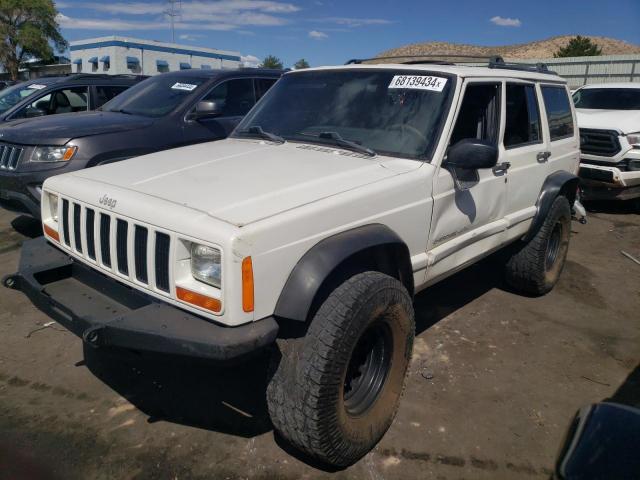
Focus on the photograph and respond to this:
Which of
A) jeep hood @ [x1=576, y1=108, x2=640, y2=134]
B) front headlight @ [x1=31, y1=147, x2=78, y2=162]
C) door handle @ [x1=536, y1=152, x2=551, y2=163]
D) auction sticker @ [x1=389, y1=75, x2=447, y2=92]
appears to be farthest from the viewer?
jeep hood @ [x1=576, y1=108, x2=640, y2=134]

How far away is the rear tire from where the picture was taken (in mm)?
4543

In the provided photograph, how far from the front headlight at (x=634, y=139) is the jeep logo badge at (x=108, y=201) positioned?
787 centimetres

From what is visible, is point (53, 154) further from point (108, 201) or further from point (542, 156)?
point (542, 156)

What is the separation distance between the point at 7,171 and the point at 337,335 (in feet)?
14.7

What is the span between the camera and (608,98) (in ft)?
31.2

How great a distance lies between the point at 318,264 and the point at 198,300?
543 mm

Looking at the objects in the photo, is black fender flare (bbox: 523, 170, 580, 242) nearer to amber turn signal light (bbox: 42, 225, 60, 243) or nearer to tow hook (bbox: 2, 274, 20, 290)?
amber turn signal light (bbox: 42, 225, 60, 243)

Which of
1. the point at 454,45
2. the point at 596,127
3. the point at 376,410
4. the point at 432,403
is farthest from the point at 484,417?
the point at 454,45

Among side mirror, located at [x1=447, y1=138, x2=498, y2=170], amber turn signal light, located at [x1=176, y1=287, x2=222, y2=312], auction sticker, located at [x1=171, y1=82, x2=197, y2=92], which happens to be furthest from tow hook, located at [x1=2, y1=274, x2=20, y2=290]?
auction sticker, located at [x1=171, y1=82, x2=197, y2=92]

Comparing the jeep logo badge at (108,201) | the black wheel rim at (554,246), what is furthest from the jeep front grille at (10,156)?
the black wheel rim at (554,246)

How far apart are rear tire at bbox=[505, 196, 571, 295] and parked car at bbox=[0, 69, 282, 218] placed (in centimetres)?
319

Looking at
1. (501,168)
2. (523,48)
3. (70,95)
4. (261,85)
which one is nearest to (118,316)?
(501,168)

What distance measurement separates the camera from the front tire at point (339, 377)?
2.31 metres

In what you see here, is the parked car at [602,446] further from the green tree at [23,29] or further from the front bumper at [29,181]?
the green tree at [23,29]
